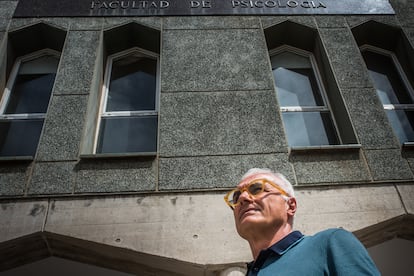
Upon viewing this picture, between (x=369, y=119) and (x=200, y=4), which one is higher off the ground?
(x=200, y=4)

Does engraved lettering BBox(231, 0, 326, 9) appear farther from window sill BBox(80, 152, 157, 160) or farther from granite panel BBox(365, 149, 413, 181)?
window sill BBox(80, 152, 157, 160)

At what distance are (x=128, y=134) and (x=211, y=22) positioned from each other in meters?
2.69

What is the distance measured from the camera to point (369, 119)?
5.39 meters

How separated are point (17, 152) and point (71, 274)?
2.00 meters

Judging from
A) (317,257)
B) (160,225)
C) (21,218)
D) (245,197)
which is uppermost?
(21,218)

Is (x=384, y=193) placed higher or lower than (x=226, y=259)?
higher

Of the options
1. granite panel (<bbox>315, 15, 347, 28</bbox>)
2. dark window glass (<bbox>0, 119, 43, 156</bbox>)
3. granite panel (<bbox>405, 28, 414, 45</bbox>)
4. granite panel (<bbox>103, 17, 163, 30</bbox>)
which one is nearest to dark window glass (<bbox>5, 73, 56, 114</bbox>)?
dark window glass (<bbox>0, 119, 43, 156</bbox>)

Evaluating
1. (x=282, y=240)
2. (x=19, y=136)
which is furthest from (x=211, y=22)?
(x=282, y=240)

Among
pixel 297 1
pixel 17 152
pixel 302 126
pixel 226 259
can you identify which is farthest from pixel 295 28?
pixel 17 152

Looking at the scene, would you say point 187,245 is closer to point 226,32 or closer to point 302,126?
point 302,126

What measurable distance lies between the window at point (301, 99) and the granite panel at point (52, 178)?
323cm

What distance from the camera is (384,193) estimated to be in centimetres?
460

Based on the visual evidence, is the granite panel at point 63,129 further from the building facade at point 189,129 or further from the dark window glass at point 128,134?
the dark window glass at point 128,134

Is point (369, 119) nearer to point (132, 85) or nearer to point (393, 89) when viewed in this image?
point (393, 89)
